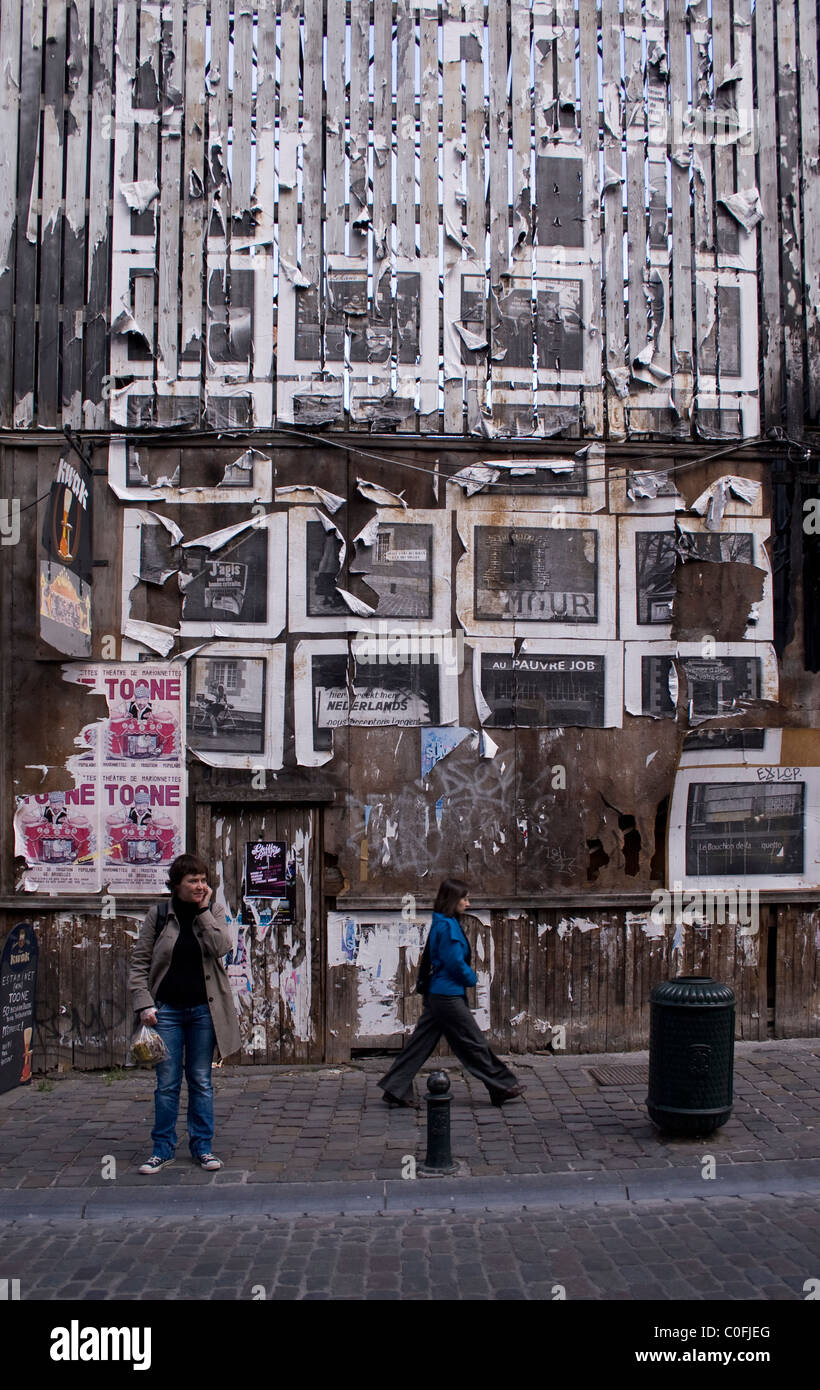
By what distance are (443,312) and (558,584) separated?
8.16ft

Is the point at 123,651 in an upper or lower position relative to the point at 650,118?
lower

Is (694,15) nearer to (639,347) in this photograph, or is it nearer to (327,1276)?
(639,347)

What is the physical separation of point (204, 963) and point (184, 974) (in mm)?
135

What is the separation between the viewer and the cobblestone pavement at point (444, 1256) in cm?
481

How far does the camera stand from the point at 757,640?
908 centimetres

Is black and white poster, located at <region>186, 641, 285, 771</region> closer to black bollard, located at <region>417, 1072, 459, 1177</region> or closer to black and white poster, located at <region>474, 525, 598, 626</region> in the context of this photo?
black and white poster, located at <region>474, 525, 598, 626</region>

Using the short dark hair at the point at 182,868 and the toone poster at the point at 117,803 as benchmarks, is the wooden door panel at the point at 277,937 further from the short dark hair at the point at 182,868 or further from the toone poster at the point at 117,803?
the short dark hair at the point at 182,868

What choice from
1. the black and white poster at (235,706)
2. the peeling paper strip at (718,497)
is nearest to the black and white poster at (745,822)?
the peeling paper strip at (718,497)

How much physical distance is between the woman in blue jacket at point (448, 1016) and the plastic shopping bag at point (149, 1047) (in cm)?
184

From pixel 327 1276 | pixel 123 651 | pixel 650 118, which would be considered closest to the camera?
pixel 327 1276

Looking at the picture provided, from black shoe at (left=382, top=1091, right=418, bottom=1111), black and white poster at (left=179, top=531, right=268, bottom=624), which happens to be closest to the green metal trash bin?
black shoe at (left=382, top=1091, right=418, bottom=1111)

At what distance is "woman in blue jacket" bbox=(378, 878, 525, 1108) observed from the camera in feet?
23.9

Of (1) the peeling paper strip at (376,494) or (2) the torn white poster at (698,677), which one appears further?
(2) the torn white poster at (698,677)

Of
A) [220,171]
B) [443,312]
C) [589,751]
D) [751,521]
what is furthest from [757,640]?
[220,171]
